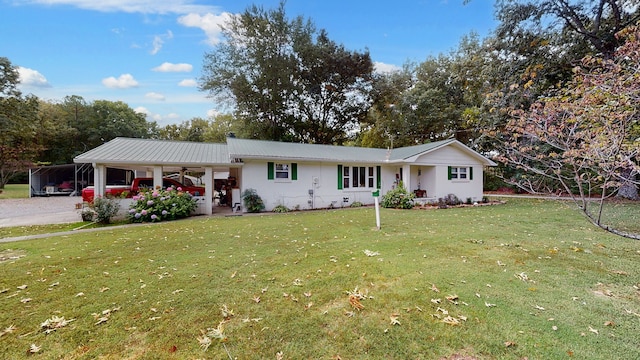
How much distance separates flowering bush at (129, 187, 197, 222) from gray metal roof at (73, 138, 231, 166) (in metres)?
1.31

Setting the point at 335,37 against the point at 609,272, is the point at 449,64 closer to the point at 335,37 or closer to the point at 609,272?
the point at 335,37

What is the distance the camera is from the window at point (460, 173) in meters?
16.1

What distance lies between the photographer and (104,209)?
9.93m

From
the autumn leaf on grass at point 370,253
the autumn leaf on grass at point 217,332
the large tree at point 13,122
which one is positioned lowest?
the autumn leaf on grass at point 217,332

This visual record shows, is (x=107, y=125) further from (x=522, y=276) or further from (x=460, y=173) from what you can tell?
(x=522, y=276)

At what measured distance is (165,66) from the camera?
667 inches

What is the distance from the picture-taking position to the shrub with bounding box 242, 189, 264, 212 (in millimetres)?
12461

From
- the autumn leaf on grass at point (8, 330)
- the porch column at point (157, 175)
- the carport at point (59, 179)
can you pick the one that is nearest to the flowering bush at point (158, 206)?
the porch column at point (157, 175)

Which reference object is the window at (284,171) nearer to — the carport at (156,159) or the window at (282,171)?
the window at (282,171)

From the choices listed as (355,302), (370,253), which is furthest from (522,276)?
(355,302)

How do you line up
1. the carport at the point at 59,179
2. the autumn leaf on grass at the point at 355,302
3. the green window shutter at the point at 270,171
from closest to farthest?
the autumn leaf on grass at the point at 355,302
the green window shutter at the point at 270,171
the carport at the point at 59,179

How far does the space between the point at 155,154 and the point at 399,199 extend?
11.6m

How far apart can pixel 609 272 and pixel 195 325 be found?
6.35 m

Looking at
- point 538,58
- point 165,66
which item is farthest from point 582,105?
point 165,66
